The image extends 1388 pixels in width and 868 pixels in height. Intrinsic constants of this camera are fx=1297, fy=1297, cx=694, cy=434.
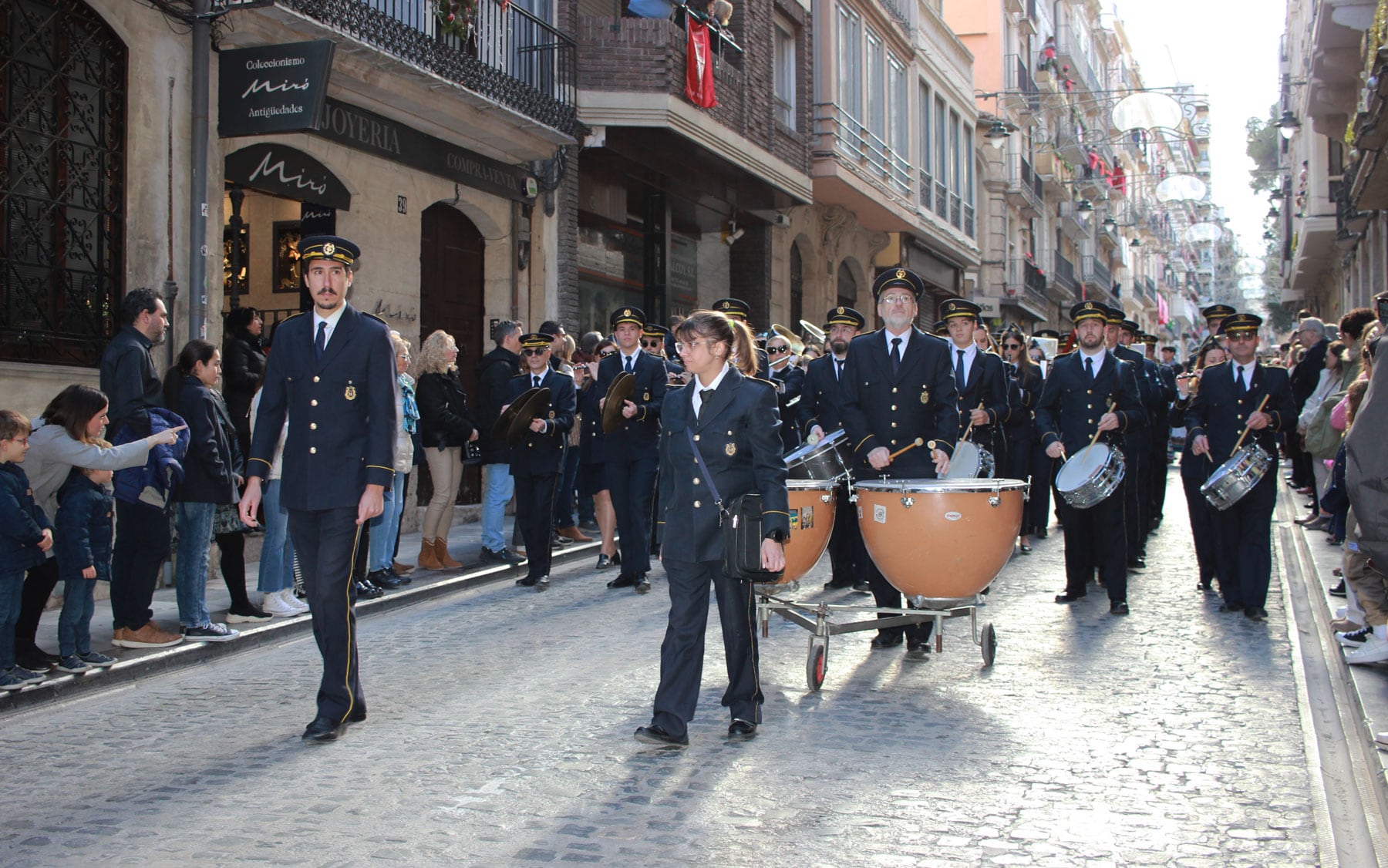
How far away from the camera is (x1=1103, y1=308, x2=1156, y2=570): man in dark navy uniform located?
9.84m

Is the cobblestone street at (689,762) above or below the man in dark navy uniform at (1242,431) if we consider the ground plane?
below

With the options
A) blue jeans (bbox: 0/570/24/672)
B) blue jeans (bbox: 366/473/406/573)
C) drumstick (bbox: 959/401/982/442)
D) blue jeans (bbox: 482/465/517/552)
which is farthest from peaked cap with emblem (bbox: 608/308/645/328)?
blue jeans (bbox: 0/570/24/672)

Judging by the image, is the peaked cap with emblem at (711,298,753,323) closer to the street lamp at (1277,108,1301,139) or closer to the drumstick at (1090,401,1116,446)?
the drumstick at (1090,401,1116,446)

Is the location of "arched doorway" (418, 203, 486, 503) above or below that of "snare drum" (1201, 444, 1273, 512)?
above

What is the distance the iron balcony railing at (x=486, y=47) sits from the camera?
1219 cm

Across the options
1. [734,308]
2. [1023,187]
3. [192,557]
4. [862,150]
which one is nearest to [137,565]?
[192,557]

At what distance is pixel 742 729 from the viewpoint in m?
5.53

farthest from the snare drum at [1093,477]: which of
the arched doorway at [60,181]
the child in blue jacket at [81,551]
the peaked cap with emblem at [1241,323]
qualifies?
the arched doorway at [60,181]

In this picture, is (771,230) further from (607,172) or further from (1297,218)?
(1297,218)

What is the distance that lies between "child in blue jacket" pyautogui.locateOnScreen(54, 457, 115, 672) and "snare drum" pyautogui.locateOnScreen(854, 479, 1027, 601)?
4074 millimetres

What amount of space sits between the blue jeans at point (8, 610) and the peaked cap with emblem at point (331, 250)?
2.19 meters

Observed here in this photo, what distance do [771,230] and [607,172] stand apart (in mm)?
5233

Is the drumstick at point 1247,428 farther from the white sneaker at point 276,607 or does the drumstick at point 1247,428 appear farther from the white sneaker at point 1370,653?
the white sneaker at point 276,607

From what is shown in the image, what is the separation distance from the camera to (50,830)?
14.4 ft
